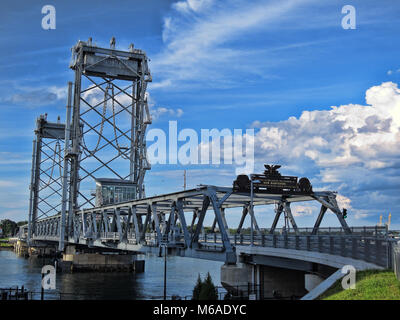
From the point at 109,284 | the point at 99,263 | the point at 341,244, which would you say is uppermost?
the point at 341,244

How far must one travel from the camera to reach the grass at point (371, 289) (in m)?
15.7

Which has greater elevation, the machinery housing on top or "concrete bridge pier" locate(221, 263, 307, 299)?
the machinery housing on top

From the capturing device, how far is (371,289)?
16.4 meters

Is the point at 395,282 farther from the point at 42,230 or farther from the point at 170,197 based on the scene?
the point at 42,230

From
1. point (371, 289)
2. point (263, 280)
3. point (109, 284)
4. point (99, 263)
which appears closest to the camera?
point (371, 289)

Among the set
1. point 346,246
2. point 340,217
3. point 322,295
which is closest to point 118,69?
point 340,217

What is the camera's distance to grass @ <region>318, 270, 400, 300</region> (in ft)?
51.6

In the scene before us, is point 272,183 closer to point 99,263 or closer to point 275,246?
point 275,246

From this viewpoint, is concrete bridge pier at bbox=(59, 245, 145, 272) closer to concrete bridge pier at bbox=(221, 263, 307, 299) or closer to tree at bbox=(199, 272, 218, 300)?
concrete bridge pier at bbox=(221, 263, 307, 299)

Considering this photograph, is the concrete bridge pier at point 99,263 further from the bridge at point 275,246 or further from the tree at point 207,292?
the tree at point 207,292

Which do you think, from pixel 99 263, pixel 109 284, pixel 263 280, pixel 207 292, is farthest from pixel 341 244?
pixel 99 263

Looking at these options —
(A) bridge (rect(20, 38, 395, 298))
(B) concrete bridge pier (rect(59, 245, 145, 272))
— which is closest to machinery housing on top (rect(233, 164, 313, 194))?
(A) bridge (rect(20, 38, 395, 298))

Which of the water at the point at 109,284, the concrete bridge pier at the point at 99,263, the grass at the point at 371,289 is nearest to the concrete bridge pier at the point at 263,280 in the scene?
the grass at the point at 371,289

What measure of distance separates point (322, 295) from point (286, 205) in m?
26.1
